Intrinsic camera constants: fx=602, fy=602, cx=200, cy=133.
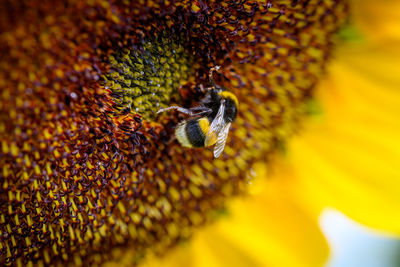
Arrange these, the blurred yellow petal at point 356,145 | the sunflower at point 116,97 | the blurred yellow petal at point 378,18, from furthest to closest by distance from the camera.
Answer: the blurred yellow petal at point 356,145 → the blurred yellow petal at point 378,18 → the sunflower at point 116,97

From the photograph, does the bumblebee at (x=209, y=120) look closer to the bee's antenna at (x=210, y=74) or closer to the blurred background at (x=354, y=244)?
the bee's antenna at (x=210, y=74)

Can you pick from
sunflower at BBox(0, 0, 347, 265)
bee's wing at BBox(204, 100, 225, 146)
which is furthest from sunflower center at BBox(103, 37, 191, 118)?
bee's wing at BBox(204, 100, 225, 146)

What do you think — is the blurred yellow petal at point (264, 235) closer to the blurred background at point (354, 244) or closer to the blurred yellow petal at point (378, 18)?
the blurred background at point (354, 244)

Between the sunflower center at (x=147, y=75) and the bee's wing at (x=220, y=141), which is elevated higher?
the sunflower center at (x=147, y=75)

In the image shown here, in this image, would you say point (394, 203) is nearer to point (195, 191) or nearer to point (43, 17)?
point (195, 191)

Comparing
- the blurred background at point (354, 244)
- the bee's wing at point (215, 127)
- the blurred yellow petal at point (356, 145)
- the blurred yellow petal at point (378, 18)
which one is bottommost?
the blurred background at point (354, 244)

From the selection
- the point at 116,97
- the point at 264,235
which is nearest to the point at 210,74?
the point at 116,97

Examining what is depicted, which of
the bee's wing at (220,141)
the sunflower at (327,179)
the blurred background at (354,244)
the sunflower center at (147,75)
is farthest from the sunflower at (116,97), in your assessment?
the blurred background at (354,244)

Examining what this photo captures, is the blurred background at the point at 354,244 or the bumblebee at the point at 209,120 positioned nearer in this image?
the bumblebee at the point at 209,120

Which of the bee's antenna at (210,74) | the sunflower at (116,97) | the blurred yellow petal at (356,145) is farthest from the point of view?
the blurred yellow petal at (356,145)
